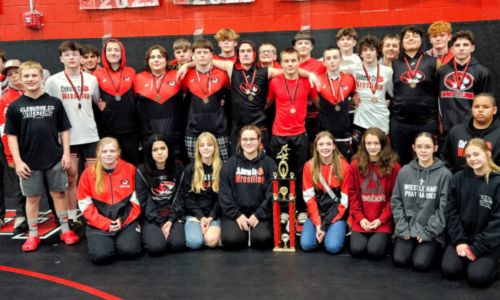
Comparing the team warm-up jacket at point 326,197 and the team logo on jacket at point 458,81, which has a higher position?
the team logo on jacket at point 458,81

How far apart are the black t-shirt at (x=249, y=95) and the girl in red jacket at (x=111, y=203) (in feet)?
4.00

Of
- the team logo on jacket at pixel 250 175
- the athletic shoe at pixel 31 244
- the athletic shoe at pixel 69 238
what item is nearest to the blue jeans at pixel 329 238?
the team logo on jacket at pixel 250 175

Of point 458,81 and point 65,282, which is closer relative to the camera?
point 65,282

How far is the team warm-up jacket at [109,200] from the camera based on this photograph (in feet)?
14.4

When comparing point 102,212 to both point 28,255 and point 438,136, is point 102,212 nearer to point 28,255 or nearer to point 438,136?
point 28,255

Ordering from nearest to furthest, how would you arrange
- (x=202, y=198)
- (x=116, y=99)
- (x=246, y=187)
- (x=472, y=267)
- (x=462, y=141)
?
1. (x=472, y=267)
2. (x=462, y=141)
3. (x=246, y=187)
4. (x=202, y=198)
5. (x=116, y=99)

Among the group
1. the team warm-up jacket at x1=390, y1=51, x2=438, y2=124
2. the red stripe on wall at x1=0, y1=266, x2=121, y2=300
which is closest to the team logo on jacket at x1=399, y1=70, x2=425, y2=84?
the team warm-up jacket at x1=390, y1=51, x2=438, y2=124

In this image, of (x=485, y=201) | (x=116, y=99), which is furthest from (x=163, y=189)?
(x=485, y=201)

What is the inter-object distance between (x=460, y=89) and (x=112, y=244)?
3357 mm

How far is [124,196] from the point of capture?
4.45m

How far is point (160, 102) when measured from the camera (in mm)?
5004

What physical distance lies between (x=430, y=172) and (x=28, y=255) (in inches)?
138

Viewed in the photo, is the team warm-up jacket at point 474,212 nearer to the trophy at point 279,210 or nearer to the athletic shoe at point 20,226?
the trophy at point 279,210

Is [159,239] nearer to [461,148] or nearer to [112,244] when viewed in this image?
[112,244]
